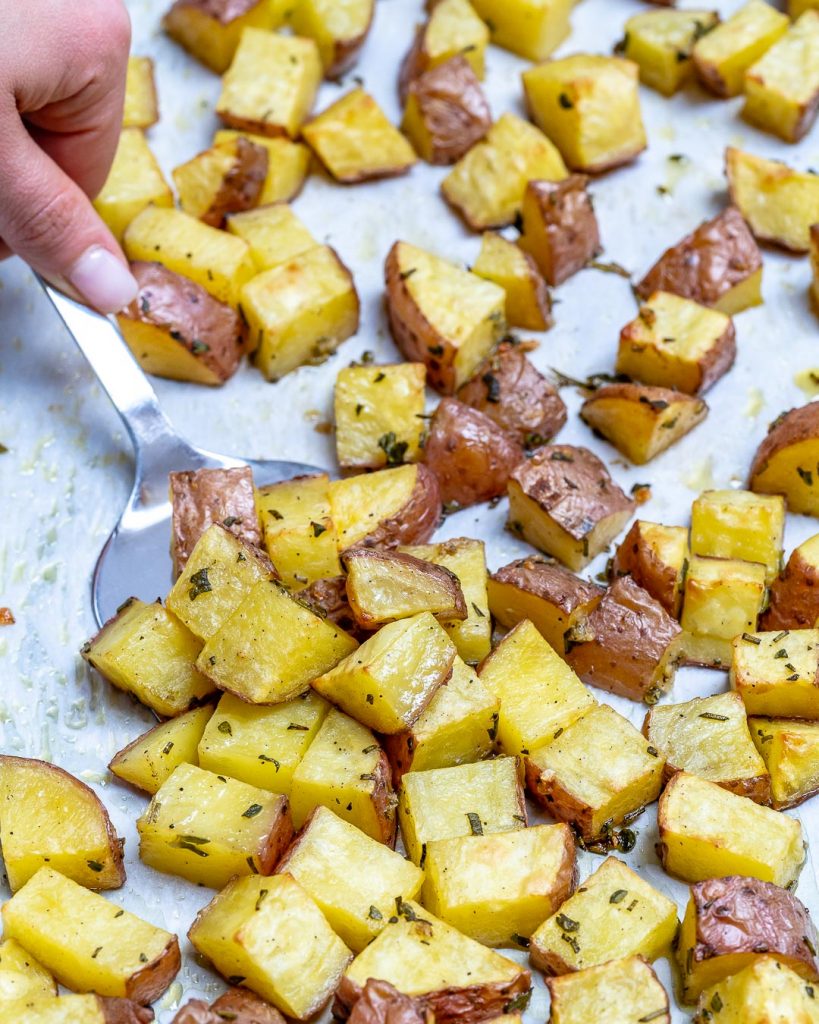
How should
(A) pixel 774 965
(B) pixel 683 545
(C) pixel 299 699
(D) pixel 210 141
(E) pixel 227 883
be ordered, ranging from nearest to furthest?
(A) pixel 774 965 → (E) pixel 227 883 → (C) pixel 299 699 → (B) pixel 683 545 → (D) pixel 210 141

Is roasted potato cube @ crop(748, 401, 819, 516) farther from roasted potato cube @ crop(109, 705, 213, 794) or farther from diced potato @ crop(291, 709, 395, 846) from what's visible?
roasted potato cube @ crop(109, 705, 213, 794)

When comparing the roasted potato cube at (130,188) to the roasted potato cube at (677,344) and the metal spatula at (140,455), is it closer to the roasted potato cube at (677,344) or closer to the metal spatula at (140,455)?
the metal spatula at (140,455)

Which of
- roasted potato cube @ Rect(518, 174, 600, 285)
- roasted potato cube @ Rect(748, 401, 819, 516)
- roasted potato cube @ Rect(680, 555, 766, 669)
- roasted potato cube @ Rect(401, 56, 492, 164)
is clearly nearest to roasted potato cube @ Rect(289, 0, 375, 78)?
roasted potato cube @ Rect(401, 56, 492, 164)

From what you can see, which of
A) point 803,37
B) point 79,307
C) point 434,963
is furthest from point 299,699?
point 803,37

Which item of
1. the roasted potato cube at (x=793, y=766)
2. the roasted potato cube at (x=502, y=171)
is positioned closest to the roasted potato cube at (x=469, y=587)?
the roasted potato cube at (x=793, y=766)

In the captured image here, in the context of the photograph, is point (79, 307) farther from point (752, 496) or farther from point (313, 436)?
point (752, 496)
